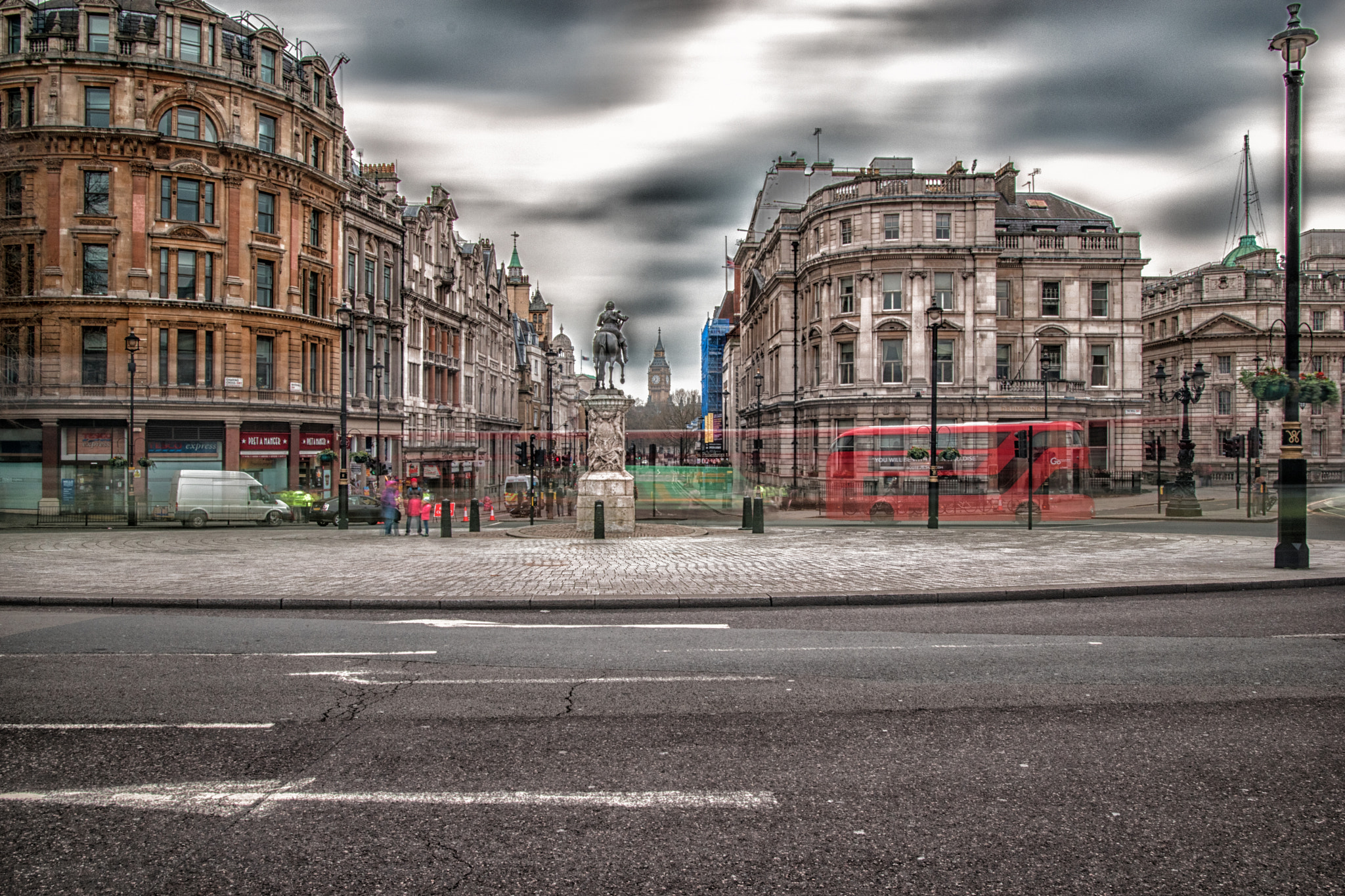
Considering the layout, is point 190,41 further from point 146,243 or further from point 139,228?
point 146,243

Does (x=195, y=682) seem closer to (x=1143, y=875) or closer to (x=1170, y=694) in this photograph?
(x=1143, y=875)

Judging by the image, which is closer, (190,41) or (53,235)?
(53,235)

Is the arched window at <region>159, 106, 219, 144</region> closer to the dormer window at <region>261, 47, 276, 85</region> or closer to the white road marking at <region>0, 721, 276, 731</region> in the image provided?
the dormer window at <region>261, 47, 276, 85</region>

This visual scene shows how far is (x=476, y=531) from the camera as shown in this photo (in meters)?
26.4

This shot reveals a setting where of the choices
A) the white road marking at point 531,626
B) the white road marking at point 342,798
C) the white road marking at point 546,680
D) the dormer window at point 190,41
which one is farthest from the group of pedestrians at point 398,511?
the dormer window at point 190,41

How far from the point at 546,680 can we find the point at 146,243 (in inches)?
1557

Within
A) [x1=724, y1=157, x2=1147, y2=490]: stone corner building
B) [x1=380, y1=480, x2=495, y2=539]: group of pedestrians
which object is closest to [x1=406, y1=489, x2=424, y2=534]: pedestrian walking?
[x1=380, y1=480, x2=495, y2=539]: group of pedestrians

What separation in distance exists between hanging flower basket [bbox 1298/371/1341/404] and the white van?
107 ft

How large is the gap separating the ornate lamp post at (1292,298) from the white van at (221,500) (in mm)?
31886

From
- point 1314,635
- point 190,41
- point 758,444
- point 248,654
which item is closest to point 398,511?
point 248,654

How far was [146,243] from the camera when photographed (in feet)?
123

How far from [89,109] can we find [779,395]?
132ft

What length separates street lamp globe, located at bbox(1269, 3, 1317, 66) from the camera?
13.6m

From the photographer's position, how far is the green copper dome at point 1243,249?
83.8 meters
